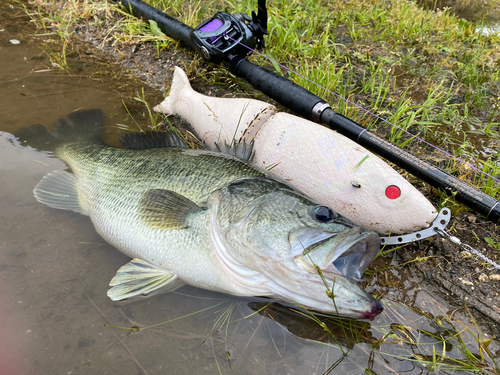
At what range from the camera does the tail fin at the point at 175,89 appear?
3.52 m

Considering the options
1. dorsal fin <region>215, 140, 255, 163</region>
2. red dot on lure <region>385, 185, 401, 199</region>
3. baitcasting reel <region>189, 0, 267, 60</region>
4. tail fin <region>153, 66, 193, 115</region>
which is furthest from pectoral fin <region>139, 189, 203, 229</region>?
baitcasting reel <region>189, 0, 267, 60</region>

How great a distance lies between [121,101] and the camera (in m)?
3.99

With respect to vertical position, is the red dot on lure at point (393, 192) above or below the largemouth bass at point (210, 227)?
above

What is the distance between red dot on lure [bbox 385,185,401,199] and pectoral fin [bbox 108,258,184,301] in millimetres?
1506

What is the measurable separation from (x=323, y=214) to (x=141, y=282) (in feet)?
4.09

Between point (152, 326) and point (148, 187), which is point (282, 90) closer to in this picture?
point (148, 187)

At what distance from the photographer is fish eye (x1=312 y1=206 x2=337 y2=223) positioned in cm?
192

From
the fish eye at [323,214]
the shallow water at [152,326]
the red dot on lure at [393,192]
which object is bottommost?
the shallow water at [152,326]

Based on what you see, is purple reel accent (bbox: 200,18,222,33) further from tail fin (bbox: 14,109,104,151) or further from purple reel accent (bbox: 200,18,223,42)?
tail fin (bbox: 14,109,104,151)

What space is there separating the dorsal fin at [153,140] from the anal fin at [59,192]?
0.59 meters

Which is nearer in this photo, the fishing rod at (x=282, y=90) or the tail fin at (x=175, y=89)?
the fishing rod at (x=282, y=90)

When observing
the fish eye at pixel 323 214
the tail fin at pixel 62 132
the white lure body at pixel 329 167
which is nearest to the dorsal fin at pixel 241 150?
the white lure body at pixel 329 167

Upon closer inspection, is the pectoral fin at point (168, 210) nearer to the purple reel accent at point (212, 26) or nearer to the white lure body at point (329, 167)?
the white lure body at point (329, 167)

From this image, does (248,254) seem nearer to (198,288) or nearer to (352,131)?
(198,288)
